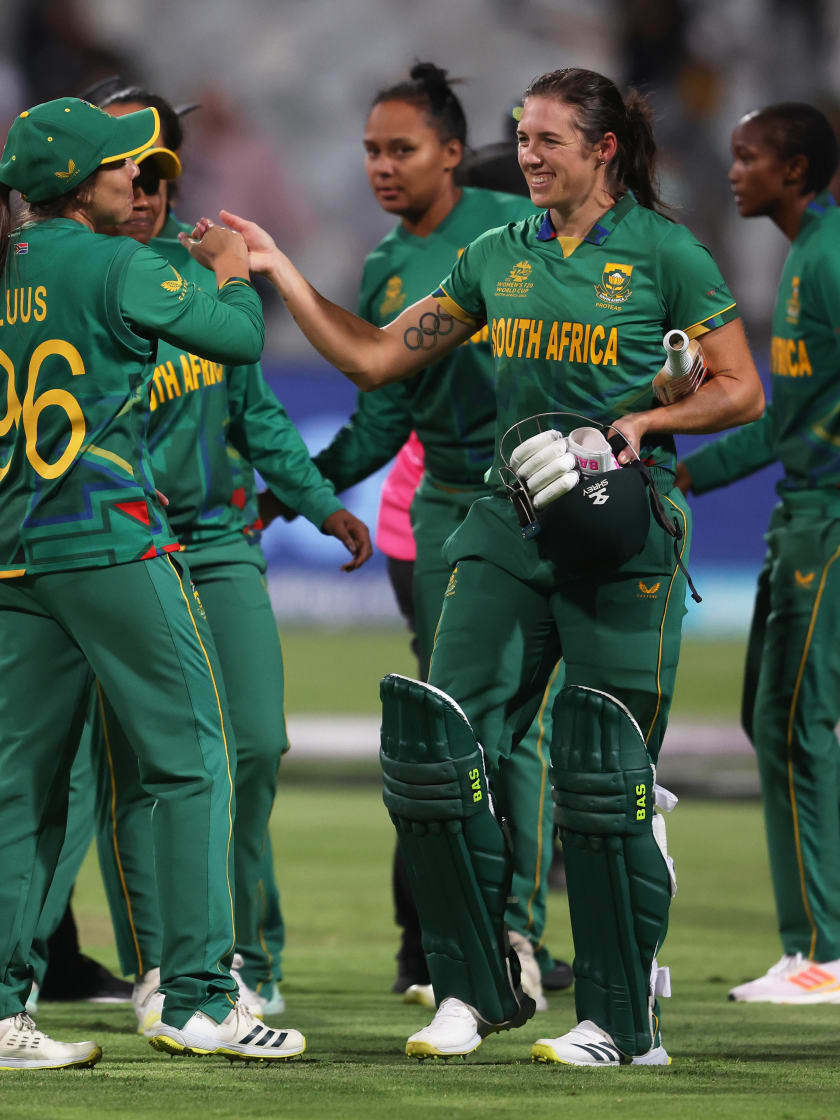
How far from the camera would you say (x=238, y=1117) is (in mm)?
3043

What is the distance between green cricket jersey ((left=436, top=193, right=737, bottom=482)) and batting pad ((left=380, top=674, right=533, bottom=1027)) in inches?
25.0

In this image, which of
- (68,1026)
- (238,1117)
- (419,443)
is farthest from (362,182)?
(238,1117)

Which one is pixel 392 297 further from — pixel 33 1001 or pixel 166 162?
pixel 33 1001

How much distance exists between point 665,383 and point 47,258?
4.07 ft

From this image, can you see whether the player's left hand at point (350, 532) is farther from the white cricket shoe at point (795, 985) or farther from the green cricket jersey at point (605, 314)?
the white cricket shoe at point (795, 985)

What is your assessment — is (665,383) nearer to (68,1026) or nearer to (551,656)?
(551,656)

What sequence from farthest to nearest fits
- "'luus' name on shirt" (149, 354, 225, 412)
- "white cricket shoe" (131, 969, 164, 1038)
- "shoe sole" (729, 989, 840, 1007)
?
"shoe sole" (729, 989, 840, 1007)
"'luus' name on shirt" (149, 354, 225, 412)
"white cricket shoe" (131, 969, 164, 1038)

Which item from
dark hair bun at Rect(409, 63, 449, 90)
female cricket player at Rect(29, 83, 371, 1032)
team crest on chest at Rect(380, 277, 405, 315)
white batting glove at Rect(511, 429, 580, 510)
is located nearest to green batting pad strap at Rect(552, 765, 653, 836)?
white batting glove at Rect(511, 429, 580, 510)

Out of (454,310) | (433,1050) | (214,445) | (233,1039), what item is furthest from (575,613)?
(214,445)

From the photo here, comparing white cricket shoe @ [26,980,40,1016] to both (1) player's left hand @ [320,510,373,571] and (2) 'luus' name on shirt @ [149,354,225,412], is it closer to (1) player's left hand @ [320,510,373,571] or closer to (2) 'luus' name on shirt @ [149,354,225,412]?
(1) player's left hand @ [320,510,373,571]

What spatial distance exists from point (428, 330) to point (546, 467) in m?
0.68

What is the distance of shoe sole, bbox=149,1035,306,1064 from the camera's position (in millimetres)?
3539

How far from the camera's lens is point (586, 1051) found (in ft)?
11.7

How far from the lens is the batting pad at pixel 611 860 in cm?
355
